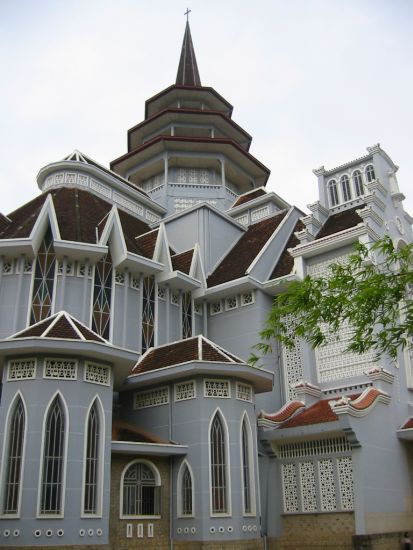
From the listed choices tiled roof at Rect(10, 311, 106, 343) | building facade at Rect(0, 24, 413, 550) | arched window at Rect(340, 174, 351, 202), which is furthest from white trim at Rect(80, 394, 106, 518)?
arched window at Rect(340, 174, 351, 202)

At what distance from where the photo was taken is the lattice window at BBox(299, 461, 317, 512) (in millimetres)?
16938

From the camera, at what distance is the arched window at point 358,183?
76.2ft

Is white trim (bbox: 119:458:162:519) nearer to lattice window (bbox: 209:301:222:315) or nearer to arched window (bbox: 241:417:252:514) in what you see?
arched window (bbox: 241:417:252:514)

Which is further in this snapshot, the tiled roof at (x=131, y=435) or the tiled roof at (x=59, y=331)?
the tiled roof at (x=131, y=435)

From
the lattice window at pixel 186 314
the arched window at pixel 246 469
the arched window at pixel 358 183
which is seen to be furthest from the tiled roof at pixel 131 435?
the arched window at pixel 358 183

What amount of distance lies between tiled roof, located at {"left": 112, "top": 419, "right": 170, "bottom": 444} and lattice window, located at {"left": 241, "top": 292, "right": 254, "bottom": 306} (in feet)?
22.2

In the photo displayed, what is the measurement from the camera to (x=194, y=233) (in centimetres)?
2439

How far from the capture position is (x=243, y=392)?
16.9 m

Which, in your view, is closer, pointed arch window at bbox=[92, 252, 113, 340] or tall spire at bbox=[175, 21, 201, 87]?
pointed arch window at bbox=[92, 252, 113, 340]

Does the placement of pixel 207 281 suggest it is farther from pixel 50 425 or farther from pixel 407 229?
pixel 50 425

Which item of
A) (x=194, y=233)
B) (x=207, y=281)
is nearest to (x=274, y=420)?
(x=207, y=281)

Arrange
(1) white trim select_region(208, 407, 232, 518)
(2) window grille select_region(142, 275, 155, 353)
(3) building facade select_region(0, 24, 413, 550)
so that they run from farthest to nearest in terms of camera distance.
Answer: (2) window grille select_region(142, 275, 155, 353)
(1) white trim select_region(208, 407, 232, 518)
(3) building facade select_region(0, 24, 413, 550)

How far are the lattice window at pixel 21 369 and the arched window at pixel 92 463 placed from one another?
176cm

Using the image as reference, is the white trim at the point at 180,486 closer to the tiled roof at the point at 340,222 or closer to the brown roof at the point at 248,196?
the tiled roof at the point at 340,222
